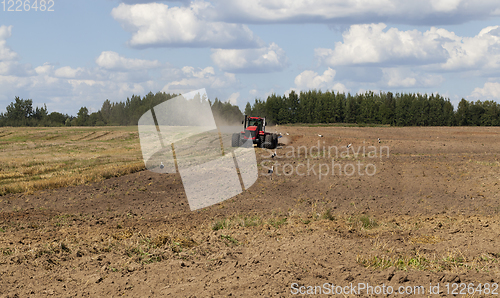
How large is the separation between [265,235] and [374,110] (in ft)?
244

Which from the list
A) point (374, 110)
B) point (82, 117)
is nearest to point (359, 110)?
point (374, 110)

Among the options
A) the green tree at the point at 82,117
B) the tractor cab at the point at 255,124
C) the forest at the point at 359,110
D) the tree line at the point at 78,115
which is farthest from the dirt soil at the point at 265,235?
the green tree at the point at 82,117

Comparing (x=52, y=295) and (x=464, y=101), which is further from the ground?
(x=464, y=101)

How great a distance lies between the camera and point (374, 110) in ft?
260

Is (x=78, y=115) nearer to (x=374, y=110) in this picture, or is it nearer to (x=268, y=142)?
(x=374, y=110)

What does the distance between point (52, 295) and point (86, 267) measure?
3.95ft

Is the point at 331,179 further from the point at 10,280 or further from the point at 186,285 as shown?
the point at 10,280

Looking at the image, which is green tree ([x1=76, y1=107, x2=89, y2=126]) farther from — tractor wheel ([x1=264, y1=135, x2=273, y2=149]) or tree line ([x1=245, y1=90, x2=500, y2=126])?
tractor wheel ([x1=264, y1=135, x2=273, y2=149])

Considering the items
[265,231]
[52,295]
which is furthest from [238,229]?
[52,295]

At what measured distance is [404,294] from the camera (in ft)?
19.1

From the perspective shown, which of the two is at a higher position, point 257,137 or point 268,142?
point 257,137

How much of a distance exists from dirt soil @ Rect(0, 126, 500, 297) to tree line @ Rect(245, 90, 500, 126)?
61231mm

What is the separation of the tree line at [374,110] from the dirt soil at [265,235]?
61.2 metres

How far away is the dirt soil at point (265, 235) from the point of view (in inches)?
250
